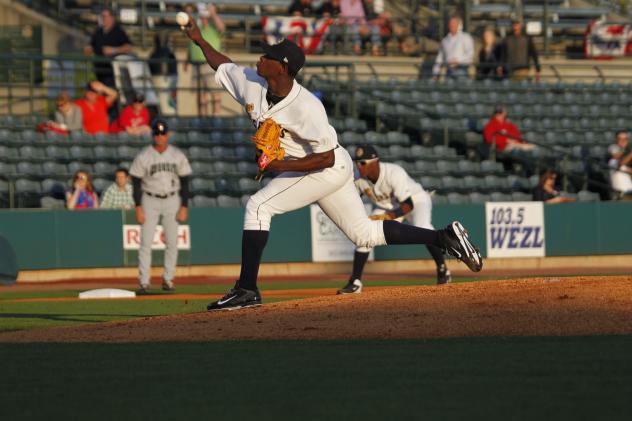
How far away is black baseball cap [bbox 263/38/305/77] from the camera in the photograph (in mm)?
9117

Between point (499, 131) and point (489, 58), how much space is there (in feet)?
11.8

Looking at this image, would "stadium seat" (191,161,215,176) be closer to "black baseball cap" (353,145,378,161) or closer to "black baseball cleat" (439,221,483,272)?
"black baseball cap" (353,145,378,161)

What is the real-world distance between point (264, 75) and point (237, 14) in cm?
1763

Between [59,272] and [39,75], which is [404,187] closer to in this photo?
[59,272]

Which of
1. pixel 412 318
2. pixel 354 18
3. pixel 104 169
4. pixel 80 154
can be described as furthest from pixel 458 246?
pixel 354 18

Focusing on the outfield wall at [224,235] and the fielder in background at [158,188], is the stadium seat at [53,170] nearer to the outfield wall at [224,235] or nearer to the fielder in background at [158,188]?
the outfield wall at [224,235]

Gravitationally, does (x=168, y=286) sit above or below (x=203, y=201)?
below

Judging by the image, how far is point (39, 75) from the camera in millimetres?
22938

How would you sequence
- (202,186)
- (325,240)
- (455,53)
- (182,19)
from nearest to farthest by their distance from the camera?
(182,19) < (325,240) < (202,186) < (455,53)

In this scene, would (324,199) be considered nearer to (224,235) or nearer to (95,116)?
(224,235)

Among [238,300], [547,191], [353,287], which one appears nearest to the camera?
[238,300]

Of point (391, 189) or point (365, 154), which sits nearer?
point (365, 154)

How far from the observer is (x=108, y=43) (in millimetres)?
22734

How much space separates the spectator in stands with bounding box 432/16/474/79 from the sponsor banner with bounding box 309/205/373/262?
585 cm
